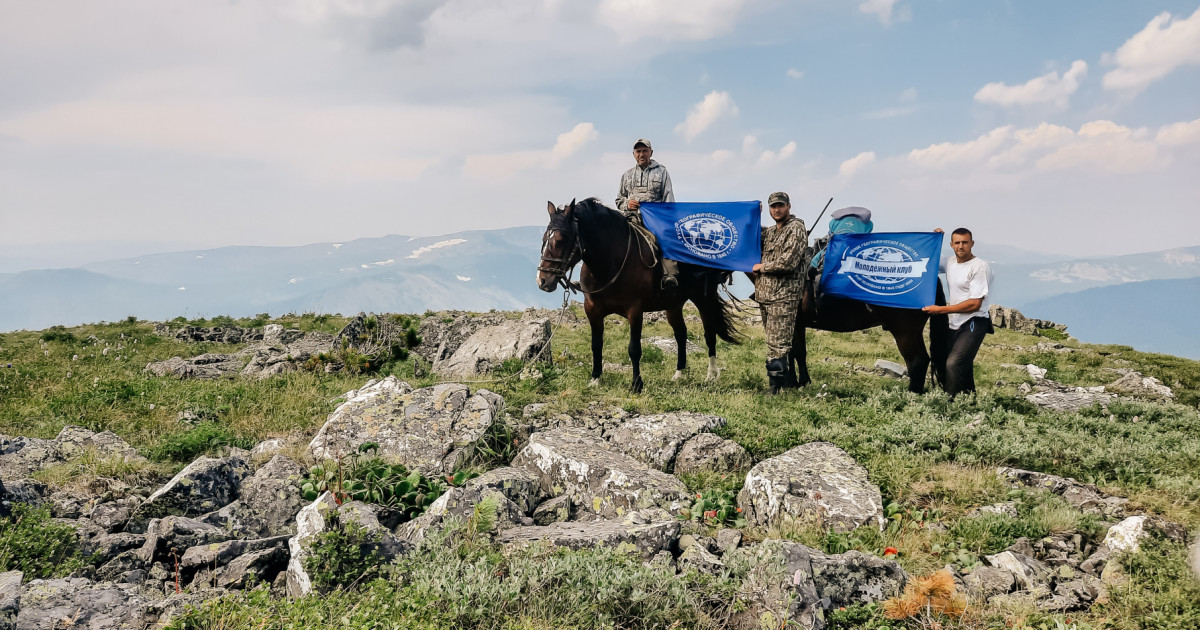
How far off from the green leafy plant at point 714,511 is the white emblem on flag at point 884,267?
17.9ft

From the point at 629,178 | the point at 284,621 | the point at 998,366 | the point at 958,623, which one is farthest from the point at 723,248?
the point at 998,366

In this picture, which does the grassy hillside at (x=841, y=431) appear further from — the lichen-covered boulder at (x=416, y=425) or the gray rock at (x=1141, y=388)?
the lichen-covered boulder at (x=416, y=425)

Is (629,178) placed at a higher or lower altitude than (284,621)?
higher

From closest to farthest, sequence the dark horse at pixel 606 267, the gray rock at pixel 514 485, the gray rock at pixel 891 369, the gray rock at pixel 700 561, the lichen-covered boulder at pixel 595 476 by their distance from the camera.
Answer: the gray rock at pixel 700 561, the gray rock at pixel 514 485, the lichen-covered boulder at pixel 595 476, the dark horse at pixel 606 267, the gray rock at pixel 891 369

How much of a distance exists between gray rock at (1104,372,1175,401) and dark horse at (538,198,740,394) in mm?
9843

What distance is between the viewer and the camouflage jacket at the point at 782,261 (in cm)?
1056

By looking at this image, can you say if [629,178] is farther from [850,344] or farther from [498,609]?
[850,344]

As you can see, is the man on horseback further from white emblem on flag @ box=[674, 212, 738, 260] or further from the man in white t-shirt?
the man in white t-shirt

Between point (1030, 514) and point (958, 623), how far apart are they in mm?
2480

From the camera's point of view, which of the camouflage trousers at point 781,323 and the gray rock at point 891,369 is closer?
the camouflage trousers at point 781,323

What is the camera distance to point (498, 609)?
4469mm

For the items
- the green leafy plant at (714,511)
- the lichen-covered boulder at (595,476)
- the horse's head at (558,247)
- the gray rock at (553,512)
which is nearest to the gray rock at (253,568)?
the gray rock at (553,512)

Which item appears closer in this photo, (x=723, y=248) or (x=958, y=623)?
(x=958, y=623)

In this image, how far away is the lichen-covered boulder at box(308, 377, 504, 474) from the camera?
800 centimetres
